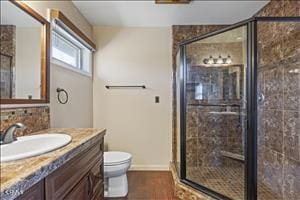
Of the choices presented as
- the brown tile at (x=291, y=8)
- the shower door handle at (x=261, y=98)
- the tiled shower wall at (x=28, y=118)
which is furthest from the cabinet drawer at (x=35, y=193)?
the brown tile at (x=291, y=8)

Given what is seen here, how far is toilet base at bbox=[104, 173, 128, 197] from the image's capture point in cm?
274

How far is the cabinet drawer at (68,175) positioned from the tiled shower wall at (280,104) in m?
1.53

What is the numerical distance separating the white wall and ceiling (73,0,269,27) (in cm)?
109

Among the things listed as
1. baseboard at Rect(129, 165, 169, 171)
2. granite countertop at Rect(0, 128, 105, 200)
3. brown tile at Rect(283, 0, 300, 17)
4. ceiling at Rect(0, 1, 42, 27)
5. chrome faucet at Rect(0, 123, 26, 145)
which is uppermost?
brown tile at Rect(283, 0, 300, 17)

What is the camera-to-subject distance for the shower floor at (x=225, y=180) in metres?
2.36

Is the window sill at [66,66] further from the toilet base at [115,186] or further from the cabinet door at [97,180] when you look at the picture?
the toilet base at [115,186]

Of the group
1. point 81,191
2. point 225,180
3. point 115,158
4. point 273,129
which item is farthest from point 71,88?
point 273,129

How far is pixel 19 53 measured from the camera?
1.70m

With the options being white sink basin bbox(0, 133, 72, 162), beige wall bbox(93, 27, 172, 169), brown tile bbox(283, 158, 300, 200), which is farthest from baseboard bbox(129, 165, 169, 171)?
white sink basin bbox(0, 133, 72, 162)

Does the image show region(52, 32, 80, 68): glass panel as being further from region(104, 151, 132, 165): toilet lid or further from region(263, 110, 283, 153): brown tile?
region(263, 110, 283, 153): brown tile

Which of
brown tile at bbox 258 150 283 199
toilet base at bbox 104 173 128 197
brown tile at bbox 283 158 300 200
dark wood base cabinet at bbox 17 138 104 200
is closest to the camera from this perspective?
dark wood base cabinet at bbox 17 138 104 200

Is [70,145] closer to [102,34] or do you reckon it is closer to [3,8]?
[3,8]

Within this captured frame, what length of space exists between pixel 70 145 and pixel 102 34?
8.70ft

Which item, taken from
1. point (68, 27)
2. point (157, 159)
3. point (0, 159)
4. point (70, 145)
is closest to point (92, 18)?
point (68, 27)
